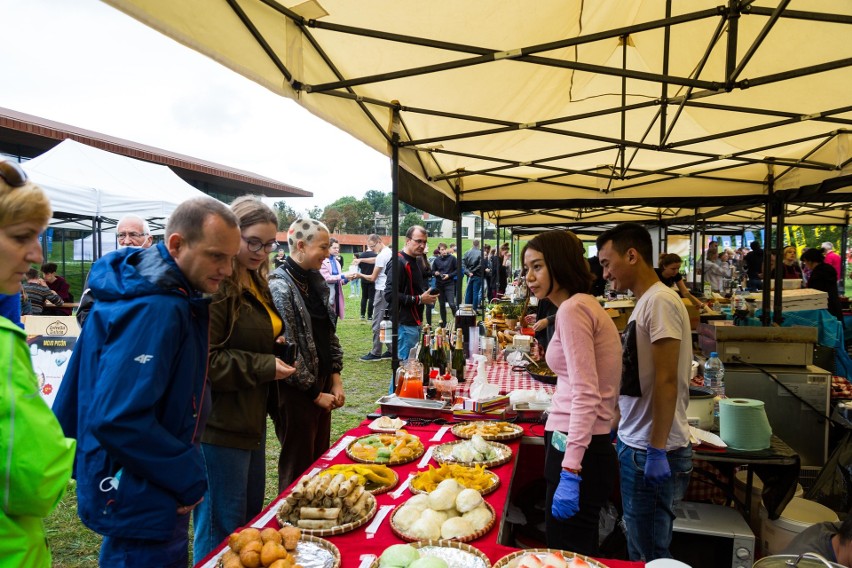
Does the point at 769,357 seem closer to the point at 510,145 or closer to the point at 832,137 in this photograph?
the point at 832,137

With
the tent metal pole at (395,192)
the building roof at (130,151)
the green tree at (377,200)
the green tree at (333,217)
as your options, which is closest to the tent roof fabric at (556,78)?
the tent metal pole at (395,192)

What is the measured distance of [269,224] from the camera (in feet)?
7.18

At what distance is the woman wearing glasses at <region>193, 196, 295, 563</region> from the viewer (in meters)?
2.08

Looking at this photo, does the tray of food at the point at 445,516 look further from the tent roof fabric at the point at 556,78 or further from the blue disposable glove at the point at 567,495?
the tent roof fabric at the point at 556,78

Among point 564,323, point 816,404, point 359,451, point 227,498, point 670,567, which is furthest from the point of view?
point 816,404

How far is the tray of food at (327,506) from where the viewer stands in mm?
1592

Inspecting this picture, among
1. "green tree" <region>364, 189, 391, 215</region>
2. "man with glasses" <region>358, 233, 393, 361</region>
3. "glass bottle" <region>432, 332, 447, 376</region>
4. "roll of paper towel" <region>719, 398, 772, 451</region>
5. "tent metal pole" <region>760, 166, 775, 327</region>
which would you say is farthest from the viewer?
"green tree" <region>364, 189, 391, 215</region>

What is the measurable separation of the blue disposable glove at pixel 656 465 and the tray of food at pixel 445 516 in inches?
30.8

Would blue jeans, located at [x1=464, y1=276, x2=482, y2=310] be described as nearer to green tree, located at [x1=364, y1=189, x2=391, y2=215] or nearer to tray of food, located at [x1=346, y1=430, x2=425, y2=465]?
tray of food, located at [x1=346, y1=430, x2=425, y2=465]

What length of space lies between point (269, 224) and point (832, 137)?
16.4 feet

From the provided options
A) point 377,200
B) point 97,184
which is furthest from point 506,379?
point 377,200

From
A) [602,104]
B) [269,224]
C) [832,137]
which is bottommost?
[269,224]

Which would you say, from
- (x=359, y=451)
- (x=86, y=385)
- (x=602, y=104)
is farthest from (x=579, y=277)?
(x=602, y=104)

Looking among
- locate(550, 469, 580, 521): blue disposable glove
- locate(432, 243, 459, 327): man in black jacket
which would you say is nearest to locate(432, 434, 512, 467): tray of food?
locate(550, 469, 580, 521): blue disposable glove
